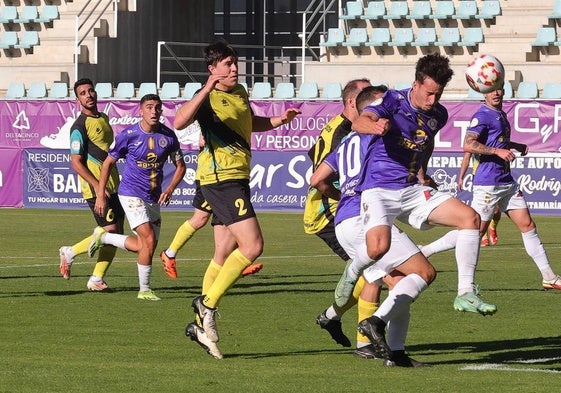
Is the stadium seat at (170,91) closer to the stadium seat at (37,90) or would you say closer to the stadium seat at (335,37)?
the stadium seat at (37,90)

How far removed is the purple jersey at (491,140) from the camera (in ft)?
47.8

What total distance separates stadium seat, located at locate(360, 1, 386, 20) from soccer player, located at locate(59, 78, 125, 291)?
20090mm

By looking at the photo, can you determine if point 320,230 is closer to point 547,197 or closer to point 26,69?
point 547,197

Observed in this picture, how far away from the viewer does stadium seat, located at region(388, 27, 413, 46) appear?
107 ft

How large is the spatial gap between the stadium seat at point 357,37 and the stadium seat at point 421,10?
1154 mm

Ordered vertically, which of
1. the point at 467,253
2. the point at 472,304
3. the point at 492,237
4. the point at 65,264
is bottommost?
the point at 492,237

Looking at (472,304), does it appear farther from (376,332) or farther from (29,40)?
(29,40)

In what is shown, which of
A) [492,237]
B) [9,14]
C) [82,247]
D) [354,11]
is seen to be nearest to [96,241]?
[82,247]

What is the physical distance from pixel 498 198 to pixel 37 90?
20348 millimetres

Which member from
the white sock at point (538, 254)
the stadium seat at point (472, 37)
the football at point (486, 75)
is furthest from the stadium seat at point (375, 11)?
the football at point (486, 75)

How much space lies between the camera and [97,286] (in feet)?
46.3

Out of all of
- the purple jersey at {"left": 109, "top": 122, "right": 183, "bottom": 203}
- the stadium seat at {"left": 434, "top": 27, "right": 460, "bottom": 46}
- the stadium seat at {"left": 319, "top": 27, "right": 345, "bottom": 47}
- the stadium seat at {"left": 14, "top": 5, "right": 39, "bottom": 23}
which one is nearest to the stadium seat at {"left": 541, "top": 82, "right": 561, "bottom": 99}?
the stadium seat at {"left": 434, "top": 27, "right": 460, "bottom": 46}

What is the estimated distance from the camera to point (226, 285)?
938 cm

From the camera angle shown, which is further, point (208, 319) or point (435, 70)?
point (208, 319)
